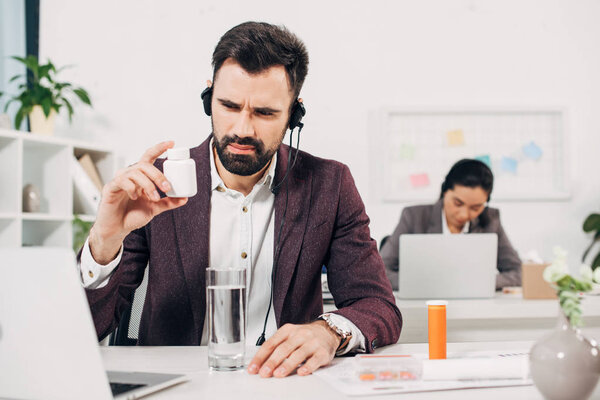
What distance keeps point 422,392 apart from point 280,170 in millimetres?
807

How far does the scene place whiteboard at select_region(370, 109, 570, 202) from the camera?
12.3ft

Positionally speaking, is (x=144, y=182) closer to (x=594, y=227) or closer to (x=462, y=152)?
(x=462, y=152)

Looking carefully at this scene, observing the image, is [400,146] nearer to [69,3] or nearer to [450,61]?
[450,61]

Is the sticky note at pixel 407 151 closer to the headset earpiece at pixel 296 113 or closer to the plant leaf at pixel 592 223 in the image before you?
the plant leaf at pixel 592 223

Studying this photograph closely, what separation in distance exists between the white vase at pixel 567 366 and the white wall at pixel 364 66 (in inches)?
116

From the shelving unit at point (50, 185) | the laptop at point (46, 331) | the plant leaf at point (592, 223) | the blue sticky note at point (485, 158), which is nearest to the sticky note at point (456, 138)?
the blue sticky note at point (485, 158)

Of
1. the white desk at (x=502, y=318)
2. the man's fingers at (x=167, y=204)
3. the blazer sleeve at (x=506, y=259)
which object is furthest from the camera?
the blazer sleeve at (x=506, y=259)

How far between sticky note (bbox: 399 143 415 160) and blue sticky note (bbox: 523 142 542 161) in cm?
67

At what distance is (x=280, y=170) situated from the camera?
5.20 ft

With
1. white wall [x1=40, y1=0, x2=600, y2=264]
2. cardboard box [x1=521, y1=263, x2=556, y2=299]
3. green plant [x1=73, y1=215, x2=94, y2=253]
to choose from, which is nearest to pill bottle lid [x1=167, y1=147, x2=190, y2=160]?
Answer: cardboard box [x1=521, y1=263, x2=556, y2=299]

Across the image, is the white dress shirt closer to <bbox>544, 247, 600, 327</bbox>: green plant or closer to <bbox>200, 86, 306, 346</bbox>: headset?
<bbox>200, 86, 306, 346</bbox>: headset

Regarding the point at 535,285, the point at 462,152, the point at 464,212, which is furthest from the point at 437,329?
the point at 462,152

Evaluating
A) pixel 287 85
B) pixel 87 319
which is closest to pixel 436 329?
pixel 87 319

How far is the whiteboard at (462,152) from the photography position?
375 cm
